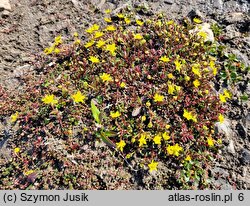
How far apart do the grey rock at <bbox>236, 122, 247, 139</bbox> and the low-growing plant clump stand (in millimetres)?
320

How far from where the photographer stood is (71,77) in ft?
15.8

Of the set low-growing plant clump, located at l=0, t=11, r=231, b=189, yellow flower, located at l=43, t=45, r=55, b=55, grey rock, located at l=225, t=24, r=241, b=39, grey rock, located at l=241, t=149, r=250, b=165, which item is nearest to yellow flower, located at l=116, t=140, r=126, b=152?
low-growing plant clump, located at l=0, t=11, r=231, b=189

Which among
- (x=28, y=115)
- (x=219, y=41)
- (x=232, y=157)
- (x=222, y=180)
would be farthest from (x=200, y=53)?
(x=28, y=115)

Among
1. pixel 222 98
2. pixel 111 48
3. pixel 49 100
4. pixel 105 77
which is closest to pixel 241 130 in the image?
pixel 222 98

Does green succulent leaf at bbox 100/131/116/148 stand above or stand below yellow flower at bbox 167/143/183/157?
below

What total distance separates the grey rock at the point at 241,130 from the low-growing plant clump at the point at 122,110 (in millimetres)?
320

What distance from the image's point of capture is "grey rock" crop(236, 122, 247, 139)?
14.2ft

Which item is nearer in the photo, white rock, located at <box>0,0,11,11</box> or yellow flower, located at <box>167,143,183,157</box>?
yellow flower, located at <box>167,143,183,157</box>

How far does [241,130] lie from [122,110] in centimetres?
Answer: 170

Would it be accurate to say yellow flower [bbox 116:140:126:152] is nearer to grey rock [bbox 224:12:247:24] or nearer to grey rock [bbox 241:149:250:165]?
grey rock [bbox 241:149:250:165]

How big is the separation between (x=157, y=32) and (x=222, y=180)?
255 centimetres

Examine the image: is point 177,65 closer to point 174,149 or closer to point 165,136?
A: point 165,136

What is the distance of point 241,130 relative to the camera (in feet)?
14.3

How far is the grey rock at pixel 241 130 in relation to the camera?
14.2 ft
